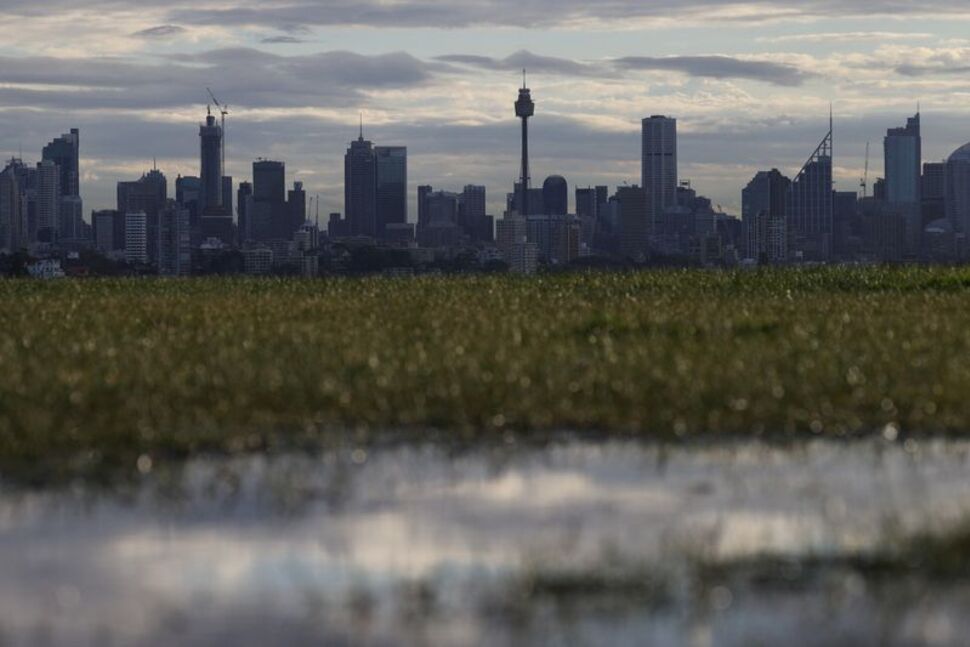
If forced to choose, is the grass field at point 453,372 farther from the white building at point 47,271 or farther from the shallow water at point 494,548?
the white building at point 47,271

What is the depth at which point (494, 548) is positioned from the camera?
9656 millimetres

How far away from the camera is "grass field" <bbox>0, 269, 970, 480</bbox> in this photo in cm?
1379

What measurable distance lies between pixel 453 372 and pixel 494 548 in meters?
6.58

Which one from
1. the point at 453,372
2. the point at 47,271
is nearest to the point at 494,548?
the point at 453,372

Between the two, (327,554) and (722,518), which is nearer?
(327,554)

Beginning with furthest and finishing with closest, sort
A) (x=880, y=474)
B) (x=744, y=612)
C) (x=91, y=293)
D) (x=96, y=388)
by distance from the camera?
(x=91, y=293) → (x=96, y=388) → (x=880, y=474) → (x=744, y=612)

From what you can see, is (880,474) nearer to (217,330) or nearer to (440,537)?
(440,537)

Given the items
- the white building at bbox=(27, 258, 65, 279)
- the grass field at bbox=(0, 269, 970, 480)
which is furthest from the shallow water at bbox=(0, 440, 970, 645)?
the white building at bbox=(27, 258, 65, 279)

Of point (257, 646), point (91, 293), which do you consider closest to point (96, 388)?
point (257, 646)

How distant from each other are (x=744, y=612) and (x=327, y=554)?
2226mm

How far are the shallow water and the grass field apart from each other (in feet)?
3.20

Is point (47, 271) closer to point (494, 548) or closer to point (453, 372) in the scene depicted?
point (453, 372)

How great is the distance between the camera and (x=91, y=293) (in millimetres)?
32781

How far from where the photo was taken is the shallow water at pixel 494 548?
8.09 metres
